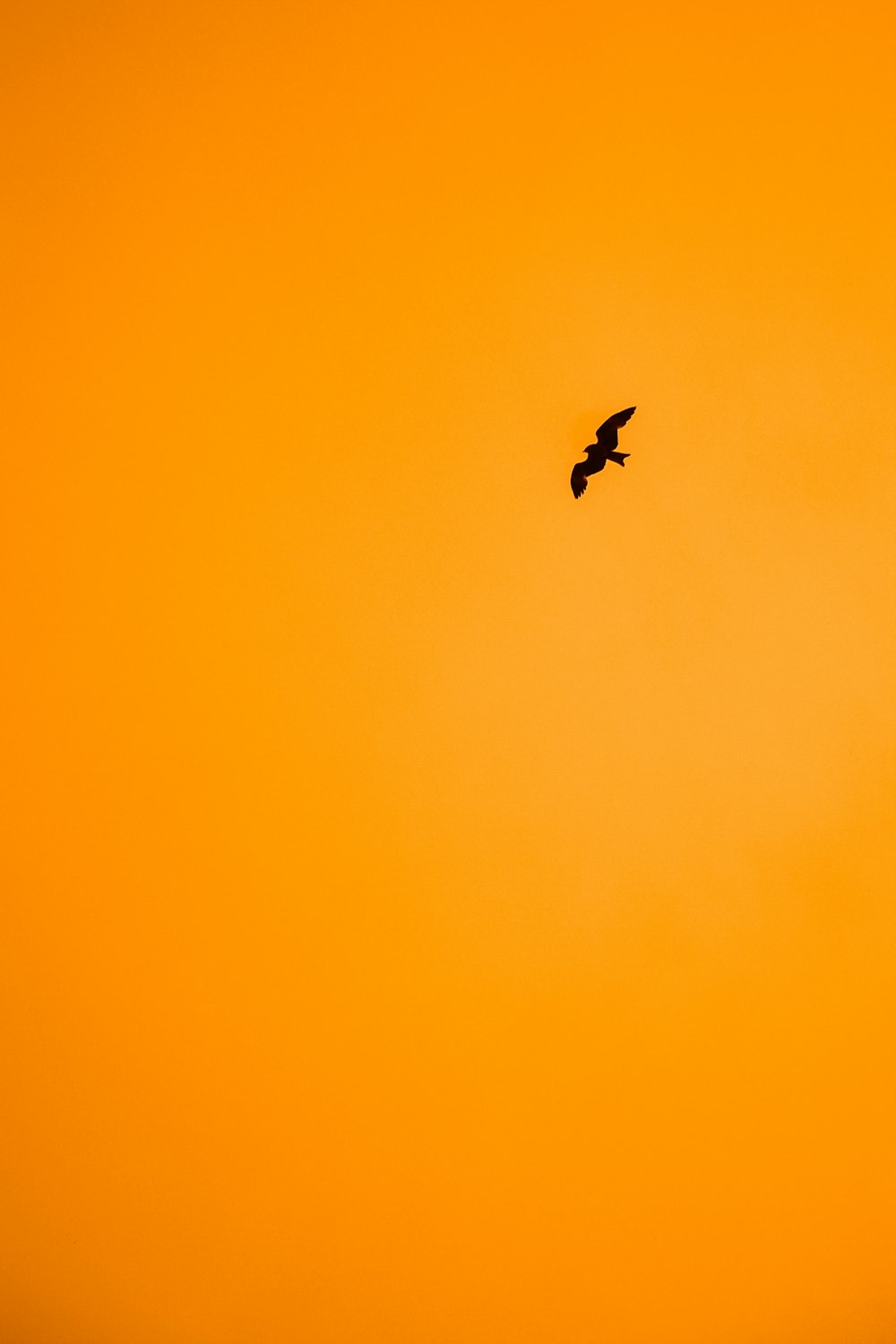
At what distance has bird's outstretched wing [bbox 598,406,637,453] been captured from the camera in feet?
9.73

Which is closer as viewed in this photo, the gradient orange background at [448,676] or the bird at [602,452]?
the gradient orange background at [448,676]

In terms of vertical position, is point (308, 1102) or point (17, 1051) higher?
point (17, 1051)

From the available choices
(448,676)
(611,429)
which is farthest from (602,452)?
(448,676)

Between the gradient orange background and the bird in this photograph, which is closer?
the gradient orange background

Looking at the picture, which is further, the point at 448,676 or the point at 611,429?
the point at 448,676

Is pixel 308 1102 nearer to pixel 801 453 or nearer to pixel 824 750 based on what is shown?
pixel 824 750

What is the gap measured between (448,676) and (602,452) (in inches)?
27.7

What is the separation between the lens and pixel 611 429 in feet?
9.75

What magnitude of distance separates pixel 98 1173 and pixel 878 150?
3351mm

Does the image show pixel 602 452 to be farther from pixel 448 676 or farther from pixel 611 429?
pixel 448 676

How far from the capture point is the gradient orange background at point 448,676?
2.81 m

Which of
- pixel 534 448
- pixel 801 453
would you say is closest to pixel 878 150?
pixel 801 453

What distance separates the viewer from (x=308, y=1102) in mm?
3475

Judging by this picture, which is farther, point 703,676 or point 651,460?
point 703,676
